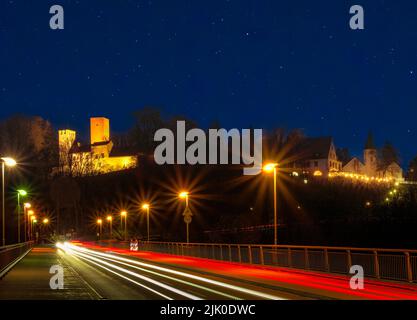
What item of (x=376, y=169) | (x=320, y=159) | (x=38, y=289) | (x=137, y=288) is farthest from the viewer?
(x=376, y=169)

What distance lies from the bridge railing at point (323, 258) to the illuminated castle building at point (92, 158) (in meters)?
112

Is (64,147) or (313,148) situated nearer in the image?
(313,148)

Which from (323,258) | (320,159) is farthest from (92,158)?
(323,258)

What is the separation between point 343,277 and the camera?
2408 centimetres

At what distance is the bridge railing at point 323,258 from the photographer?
20.9m

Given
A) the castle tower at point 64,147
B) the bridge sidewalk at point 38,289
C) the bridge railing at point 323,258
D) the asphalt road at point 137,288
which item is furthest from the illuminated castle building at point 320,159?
the bridge sidewalk at point 38,289

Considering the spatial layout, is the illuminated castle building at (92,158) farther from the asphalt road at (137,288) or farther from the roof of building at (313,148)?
the asphalt road at (137,288)

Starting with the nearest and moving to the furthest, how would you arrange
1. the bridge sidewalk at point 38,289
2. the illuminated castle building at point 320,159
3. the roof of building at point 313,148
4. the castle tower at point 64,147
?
the bridge sidewalk at point 38,289 → the illuminated castle building at point 320,159 → the roof of building at point 313,148 → the castle tower at point 64,147

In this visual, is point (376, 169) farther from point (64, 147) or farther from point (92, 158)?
point (64, 147)

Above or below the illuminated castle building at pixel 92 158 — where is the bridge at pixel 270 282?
below

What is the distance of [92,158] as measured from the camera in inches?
7136

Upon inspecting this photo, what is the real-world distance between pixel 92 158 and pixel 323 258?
523ft

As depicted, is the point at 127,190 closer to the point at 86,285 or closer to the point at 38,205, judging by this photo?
the point at 38,205
